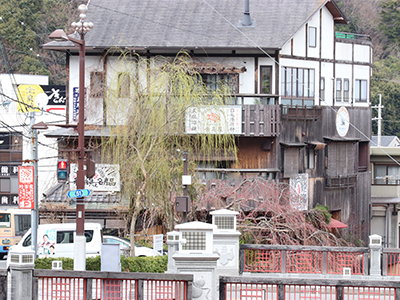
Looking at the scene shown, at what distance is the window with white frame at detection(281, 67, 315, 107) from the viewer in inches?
1217

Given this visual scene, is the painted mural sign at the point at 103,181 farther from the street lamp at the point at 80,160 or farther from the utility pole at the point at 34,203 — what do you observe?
the street lamp at the point at 80,160

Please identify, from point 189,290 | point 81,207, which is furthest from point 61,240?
point 189,290

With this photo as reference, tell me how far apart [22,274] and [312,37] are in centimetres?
2420

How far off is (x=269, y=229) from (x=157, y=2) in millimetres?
14945

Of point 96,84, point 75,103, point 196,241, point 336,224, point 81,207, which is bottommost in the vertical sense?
point 336,224

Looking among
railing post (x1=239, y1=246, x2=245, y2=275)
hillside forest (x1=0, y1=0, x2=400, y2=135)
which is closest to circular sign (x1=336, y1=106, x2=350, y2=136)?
railing post (x1=239, y1=246, x2=245, y2=275)

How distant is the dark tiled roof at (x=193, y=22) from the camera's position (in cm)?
3012

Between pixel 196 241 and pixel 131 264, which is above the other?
pixel 196 241

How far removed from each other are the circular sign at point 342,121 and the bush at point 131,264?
15.8 metres

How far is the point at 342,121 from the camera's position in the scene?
33.9 meters

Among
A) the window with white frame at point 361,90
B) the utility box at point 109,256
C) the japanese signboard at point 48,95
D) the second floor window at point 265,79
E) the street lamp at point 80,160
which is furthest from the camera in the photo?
the japanese signboard at point 48,95

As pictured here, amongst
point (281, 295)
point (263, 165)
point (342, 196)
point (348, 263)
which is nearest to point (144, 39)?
point (263, 165)

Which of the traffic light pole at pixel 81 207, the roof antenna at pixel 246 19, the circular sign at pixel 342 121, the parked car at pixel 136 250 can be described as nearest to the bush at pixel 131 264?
the parked car at pixel 136 250

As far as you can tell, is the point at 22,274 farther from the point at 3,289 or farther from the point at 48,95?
the point at 48,95
